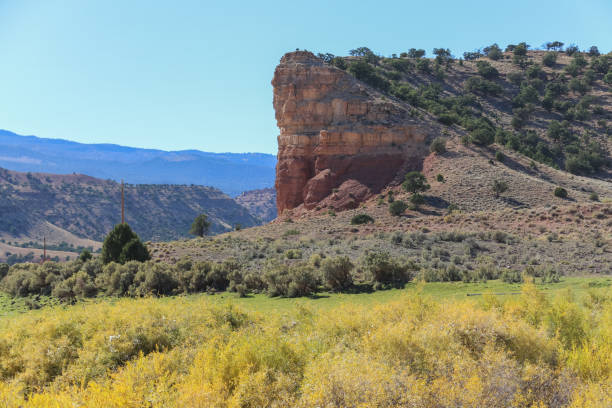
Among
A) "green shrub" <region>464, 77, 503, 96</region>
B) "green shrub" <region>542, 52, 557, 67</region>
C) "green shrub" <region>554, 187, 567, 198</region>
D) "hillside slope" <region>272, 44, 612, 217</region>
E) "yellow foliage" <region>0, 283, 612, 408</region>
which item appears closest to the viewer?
"yellow foliage" <region>0, 283, 612, 408</region>

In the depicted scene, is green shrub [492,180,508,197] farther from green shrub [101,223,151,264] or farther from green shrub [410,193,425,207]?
green shrub [101,223,151,264]

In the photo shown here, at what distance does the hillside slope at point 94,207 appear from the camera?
3396 inches

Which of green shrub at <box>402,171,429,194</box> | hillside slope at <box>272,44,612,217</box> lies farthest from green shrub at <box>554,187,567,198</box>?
green shrub at <box>402,171,429,194</box>

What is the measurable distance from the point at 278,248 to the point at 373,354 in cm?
2066

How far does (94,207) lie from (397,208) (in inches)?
3371

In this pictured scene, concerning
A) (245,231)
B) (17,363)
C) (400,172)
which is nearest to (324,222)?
(245,231)

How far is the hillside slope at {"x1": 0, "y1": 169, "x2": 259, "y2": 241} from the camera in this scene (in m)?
86.2

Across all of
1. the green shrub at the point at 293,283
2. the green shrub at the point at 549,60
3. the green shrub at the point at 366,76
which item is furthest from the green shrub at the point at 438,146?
the green shrub at the point at 549,60

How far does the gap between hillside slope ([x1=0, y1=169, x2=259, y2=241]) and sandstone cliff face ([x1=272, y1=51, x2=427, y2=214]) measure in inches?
2054

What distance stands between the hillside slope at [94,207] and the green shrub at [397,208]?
65389 millimetres

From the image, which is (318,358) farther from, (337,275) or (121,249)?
(121,249)

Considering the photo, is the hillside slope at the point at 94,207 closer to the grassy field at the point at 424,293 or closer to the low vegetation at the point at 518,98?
the low vegetation at the point at 518,98

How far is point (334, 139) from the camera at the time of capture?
4638cm

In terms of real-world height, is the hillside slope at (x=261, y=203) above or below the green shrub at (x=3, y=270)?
below
